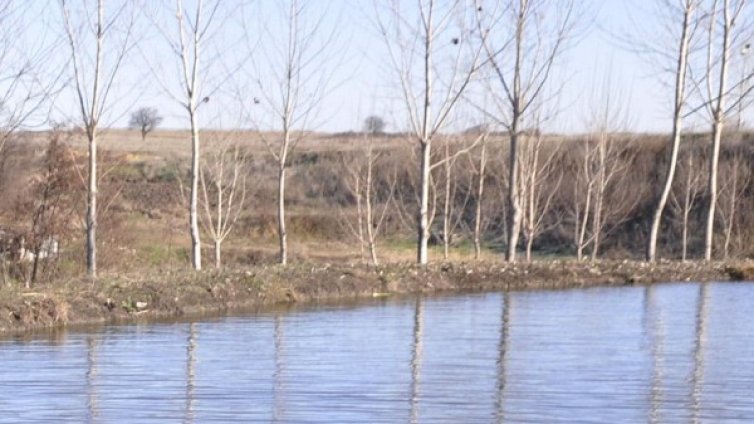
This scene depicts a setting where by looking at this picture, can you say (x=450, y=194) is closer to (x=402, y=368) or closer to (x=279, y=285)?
(x=279, y=285)

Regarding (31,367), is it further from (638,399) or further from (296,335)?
(638,399)

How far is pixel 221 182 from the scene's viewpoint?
36.5 m

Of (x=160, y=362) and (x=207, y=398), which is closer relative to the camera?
(x=207, y=398)

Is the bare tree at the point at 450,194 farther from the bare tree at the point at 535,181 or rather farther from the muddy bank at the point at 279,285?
the muddy bank at the point at 279,285

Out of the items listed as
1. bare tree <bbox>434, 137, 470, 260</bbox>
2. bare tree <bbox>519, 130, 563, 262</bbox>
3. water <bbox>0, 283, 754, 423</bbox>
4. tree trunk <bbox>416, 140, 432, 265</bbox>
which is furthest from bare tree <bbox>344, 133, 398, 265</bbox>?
water <bbox>0, 283, 754, 423</bbox>

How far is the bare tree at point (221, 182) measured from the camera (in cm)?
3547

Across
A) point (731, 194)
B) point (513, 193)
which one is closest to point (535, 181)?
point (731, 194)

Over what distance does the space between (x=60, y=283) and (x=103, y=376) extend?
730cm

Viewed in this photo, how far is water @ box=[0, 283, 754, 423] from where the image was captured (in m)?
11.9

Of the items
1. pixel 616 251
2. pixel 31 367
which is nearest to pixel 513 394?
pixel 31 367

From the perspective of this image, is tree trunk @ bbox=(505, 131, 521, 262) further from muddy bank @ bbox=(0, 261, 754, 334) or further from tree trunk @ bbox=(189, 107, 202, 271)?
tree trunk @ bbox=(189, 107, 202, 271)

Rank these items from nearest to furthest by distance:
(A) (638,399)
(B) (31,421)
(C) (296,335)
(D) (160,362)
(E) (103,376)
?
(B) (31,421), (A) (638,399), (E) (103,376), (D) (160,362), (C) (296,335)

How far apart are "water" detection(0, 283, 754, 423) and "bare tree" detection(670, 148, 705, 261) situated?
23139mm

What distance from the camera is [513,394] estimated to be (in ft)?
41.7
